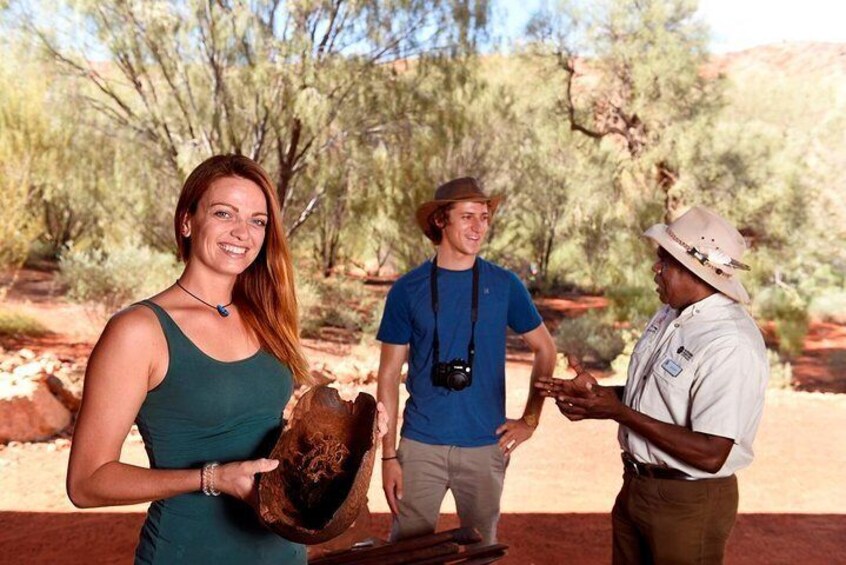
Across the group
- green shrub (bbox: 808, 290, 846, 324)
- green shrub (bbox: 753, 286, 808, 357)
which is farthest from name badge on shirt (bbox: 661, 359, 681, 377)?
green shrub (bbox: 808, 290, 846, 324)

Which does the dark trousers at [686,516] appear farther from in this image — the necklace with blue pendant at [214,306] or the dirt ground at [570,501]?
the dirt ground at [570,501]

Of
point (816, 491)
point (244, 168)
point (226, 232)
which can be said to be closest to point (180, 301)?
point (226, 232)

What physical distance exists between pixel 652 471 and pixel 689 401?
0.28m

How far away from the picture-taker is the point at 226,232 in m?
1.73

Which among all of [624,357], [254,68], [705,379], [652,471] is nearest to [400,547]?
[652,471]

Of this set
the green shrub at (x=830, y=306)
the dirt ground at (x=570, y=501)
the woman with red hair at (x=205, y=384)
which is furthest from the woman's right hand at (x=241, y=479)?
the green shrub at (x=830, y=306)

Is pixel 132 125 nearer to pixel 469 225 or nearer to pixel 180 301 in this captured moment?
pixel 469 225

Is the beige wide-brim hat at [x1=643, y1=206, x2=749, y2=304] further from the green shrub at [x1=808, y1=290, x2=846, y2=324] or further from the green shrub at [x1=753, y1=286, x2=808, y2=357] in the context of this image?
the green shrub at [x1=808, y1=290, x2=846, y2=324]

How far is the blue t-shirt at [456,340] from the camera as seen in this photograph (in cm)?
306

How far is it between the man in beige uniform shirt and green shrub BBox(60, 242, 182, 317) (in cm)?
916

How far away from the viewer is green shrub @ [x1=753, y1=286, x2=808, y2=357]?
1468 centimetres

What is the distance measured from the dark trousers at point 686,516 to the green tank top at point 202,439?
131cm

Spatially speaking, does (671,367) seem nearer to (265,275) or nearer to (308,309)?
(265,275)

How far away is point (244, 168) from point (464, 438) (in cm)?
166
